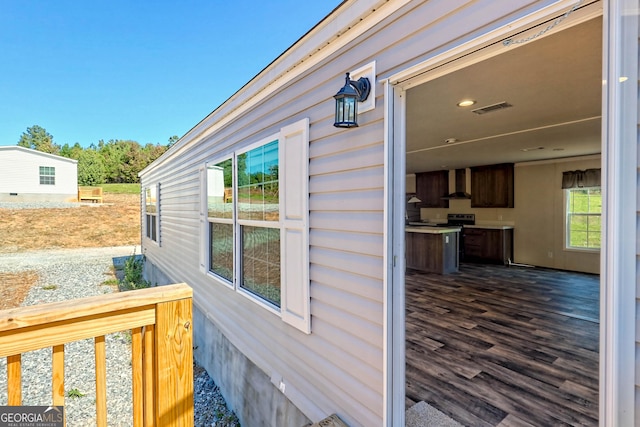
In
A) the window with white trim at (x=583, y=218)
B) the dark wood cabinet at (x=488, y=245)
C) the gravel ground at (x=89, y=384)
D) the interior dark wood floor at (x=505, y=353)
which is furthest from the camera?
the dark wood cabinet at (x=488, y=245)

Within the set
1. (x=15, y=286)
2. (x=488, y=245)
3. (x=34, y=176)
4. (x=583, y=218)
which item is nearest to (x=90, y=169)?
(x=34, y=176)

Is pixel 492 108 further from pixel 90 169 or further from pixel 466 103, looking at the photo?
pixel 90 169

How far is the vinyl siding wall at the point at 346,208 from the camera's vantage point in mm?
1545

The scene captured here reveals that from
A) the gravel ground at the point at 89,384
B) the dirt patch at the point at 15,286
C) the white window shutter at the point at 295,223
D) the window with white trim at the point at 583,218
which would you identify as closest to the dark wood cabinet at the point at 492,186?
the window with white trim at the point at 583,218

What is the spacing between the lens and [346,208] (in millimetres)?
1995

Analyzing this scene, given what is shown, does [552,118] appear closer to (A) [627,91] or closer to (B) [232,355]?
(A) [627,91]

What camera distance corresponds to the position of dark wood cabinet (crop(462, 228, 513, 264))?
7379 millimetres

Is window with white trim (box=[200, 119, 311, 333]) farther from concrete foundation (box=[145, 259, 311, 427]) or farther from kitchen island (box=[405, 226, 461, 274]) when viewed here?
kitchen island (box=[405, 226, 461, 274])

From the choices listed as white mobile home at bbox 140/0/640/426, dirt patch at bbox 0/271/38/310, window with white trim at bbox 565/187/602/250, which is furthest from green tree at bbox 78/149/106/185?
window with white trim at bbox 565/187/602/250

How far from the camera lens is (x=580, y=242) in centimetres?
650

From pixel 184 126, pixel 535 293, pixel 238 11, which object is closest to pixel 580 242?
pixel 535 293

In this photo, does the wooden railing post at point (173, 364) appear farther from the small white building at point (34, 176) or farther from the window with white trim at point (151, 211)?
the small white building at point (34, 176)

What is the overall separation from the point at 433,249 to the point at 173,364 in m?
6.07

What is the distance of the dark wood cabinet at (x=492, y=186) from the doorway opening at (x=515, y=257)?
0.03 meters
